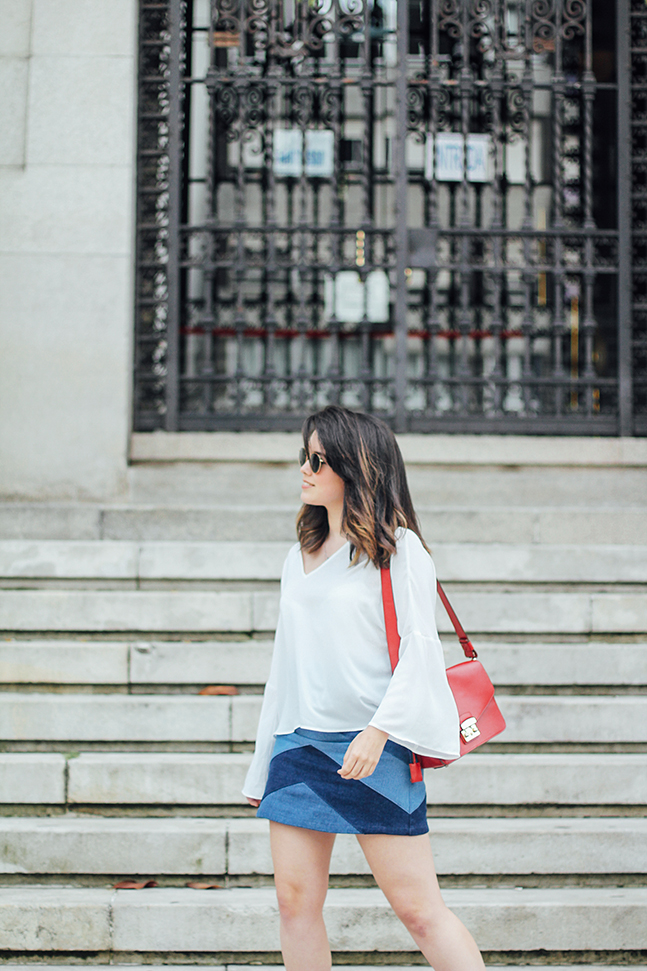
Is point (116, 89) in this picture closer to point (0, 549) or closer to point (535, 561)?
point (0, 549)

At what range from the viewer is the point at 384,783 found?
7.68ft

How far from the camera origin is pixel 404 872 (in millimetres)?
2332

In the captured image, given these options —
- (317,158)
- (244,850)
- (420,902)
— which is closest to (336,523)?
(420,902)

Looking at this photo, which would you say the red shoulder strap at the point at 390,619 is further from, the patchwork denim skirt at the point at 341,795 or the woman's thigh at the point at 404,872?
the woman's thigh at the point at 404,872

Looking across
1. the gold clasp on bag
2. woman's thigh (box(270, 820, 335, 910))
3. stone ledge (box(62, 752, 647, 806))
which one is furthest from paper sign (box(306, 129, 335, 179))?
woman's thigh (box(270, 820, 335, 910))

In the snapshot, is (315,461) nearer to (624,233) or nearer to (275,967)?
(275,967)

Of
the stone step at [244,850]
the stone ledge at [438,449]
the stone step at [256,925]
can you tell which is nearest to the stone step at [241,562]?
the stone step at [244,850]

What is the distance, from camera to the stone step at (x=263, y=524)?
5.42 meters

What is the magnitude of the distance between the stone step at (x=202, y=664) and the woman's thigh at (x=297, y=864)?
1.87m

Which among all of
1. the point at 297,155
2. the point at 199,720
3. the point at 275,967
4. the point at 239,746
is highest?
the point at 297,155

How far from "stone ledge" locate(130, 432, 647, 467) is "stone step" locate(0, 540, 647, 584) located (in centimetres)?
165

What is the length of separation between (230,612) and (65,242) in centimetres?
314

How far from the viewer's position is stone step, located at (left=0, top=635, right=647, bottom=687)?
427cm

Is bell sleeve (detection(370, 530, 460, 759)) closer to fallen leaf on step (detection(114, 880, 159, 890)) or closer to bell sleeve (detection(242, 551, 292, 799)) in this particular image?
bell sleeve (detection(242, 551, 292, 799))
